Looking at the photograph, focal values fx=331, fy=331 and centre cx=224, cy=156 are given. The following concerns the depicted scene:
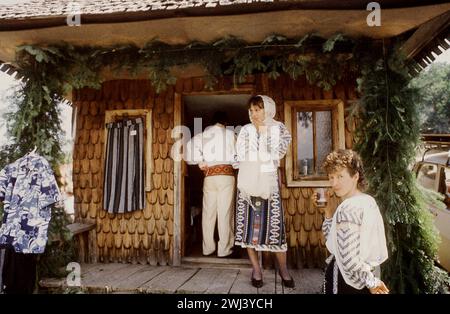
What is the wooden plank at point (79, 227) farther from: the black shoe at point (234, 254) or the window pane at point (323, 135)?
the window pane at point (323, 135)

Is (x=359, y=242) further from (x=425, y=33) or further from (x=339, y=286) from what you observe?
(x=425, y=33)

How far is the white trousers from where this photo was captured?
5.29 m

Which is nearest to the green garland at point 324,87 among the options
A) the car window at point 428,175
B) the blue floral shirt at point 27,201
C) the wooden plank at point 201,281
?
the blue floral shirt at point 27,201

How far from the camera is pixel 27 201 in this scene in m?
4.04

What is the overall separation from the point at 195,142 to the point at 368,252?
3.64 metres

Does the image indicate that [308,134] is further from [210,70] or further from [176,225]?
[176,225]

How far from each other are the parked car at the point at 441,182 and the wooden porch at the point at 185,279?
83.6 inches

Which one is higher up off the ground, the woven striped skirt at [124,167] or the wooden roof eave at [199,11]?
the wooden roof eave at [199,11]

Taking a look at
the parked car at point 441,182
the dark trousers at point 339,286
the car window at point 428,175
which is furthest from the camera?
the car window at point 428,175

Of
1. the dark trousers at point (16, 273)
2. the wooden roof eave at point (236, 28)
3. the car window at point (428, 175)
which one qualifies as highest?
the wooden roof eave at point (236, 28)

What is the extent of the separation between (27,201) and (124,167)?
5.66ft

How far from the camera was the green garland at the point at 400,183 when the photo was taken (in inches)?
143

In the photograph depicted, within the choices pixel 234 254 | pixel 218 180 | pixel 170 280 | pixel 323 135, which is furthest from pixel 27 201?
pixel 323 135

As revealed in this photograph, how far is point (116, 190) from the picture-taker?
18.3 feet
